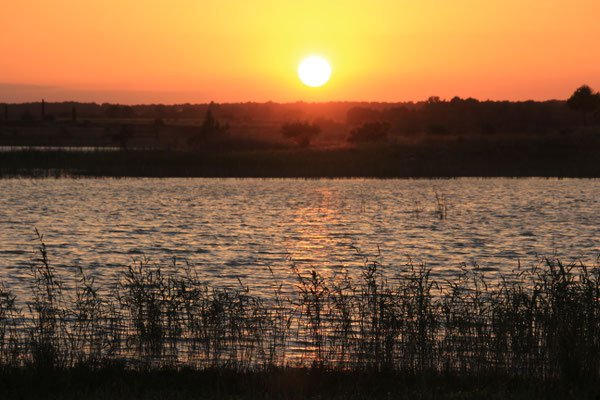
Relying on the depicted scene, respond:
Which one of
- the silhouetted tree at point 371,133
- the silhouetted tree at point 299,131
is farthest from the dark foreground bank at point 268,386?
the silhouetted tree at point 299,131

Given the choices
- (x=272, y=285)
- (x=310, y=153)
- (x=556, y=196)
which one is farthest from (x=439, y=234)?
(x=310, y=153)

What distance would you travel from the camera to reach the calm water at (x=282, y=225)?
→ 87.5 feet

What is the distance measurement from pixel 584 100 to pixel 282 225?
9875 cm

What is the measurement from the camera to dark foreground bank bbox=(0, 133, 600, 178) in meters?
73.9

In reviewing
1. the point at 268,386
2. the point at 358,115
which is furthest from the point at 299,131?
the point at 268,386

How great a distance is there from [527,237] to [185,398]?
26.4 meters

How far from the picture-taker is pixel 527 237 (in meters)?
34.3

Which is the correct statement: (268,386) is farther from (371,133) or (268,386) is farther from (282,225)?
(371,133)

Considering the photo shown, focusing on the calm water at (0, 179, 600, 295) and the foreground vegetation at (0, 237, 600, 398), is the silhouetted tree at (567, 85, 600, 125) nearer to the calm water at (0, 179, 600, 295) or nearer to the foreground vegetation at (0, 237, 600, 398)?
the calm water at (0, 179, 600, 295)

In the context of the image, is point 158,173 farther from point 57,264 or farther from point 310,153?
point 57,264

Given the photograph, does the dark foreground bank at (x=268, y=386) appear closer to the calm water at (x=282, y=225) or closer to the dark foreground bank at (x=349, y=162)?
the calm water at (x=282, y=225)

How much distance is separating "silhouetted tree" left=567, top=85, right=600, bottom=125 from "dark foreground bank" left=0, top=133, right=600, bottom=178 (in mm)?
32740

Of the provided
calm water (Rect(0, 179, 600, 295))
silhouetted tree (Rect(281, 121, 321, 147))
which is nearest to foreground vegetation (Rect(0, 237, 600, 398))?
calm water (Rect(0, 179, 600, 295))

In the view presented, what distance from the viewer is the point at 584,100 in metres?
124
